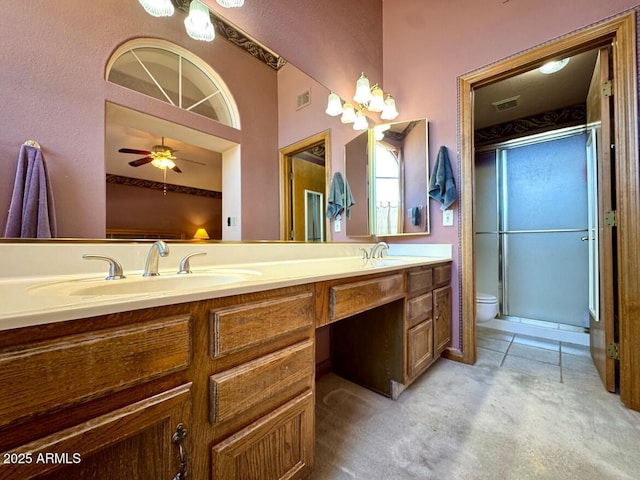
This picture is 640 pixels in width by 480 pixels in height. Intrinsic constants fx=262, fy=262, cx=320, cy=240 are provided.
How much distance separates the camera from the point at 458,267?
191cm

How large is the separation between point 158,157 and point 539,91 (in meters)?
3.18

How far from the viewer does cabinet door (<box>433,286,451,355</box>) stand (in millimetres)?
1717

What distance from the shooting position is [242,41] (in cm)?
132

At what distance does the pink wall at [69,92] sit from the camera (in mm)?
750

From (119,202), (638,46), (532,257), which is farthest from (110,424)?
(532,257)

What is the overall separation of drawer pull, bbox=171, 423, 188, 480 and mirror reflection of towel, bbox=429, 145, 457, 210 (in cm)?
193

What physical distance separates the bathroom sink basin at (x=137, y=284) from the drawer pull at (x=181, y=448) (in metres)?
0.30

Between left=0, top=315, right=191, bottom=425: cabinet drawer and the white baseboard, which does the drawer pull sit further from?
the white baseboard

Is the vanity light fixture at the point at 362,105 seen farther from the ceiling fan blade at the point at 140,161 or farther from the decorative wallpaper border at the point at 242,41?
the ceiling fan blade at the point at 140,161

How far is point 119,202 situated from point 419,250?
193cm

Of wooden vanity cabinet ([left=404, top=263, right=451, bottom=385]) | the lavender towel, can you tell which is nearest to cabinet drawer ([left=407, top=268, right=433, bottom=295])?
wooden vanity cabinet ([left=404, top=263, right=451, bottom=385])

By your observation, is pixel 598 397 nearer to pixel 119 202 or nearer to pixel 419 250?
pixel 419 250

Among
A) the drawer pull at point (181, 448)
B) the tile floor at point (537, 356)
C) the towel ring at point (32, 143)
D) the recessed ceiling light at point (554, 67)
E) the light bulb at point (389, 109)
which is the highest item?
the recessed ceiling light at point (554, 67)

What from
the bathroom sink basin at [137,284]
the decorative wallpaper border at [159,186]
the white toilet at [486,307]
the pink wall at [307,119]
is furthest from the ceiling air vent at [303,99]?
the white toilet at [486,307]
